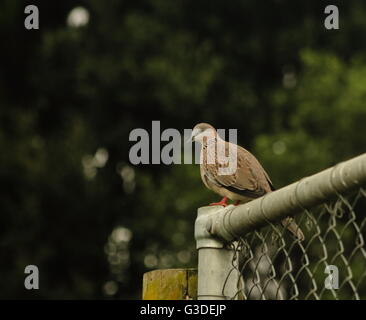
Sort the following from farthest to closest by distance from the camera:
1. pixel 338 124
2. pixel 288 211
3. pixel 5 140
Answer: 1. pixel 5 140
2. pixel 338 124
3. pixel 288 211

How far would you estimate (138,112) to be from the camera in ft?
82.1

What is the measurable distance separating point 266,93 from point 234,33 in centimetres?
220

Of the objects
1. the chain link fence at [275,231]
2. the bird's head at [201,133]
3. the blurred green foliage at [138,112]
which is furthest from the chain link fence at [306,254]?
the blurred green foliage at [138,112]

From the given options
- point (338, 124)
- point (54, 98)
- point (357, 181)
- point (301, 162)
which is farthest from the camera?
point (54, 98)

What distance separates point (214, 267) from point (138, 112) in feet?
70.7

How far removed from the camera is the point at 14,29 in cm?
2650

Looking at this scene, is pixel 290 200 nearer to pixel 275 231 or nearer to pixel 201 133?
pixel 275 231

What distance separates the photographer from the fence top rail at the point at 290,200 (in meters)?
2.82

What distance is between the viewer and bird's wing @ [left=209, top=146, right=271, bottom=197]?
5.82 meters

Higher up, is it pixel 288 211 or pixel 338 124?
pixel 338 124

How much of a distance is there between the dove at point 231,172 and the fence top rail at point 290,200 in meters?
2.15

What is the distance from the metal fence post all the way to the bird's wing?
220cm

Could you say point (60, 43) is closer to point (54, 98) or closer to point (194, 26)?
point (54, 98)
